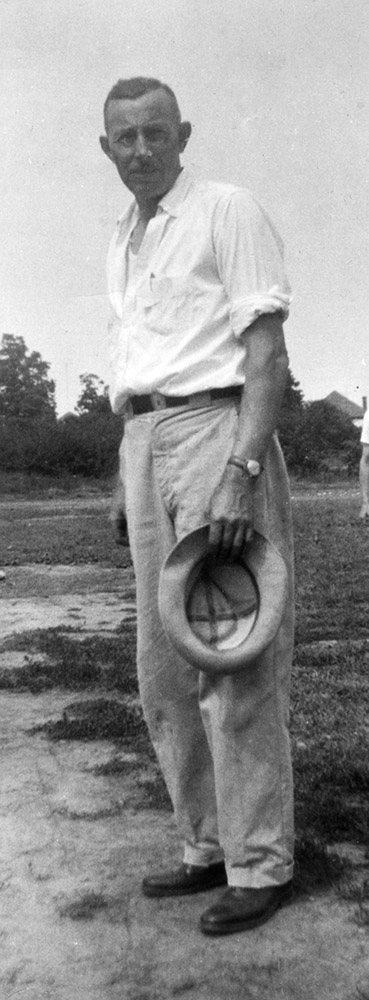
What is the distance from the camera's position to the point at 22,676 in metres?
6.10

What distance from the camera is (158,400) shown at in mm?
3111

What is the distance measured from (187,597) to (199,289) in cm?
82

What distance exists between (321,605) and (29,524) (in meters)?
12.0

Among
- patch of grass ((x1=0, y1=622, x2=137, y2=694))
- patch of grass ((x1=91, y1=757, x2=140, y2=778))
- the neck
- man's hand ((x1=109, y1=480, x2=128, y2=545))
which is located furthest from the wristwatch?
patch of grass ((x1=0, y1=622, x2=137, y2=694))

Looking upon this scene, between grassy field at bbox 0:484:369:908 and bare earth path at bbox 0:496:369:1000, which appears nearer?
bare earth path at bbox 0:496:369:1000

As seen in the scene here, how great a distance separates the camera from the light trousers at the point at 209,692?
301 centimetres

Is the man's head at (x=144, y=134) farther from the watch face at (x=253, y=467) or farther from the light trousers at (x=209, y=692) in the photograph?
the watch face at (x=253, y=467)

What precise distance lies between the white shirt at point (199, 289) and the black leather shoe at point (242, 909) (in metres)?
1.33

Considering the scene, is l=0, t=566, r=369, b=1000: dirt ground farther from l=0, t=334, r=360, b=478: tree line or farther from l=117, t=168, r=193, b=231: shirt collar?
l=0, t=334, r=360, b=478: tree line

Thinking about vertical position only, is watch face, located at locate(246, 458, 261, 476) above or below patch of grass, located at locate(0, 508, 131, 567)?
above

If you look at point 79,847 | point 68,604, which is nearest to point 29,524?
point 68,604

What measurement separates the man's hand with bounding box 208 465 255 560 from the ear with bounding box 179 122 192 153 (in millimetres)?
985

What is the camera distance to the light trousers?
3006 mm

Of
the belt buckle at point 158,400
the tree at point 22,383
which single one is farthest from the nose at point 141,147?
the tree at point 22,383
